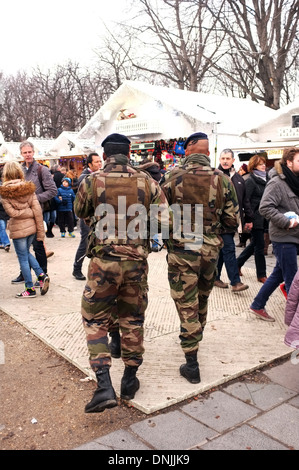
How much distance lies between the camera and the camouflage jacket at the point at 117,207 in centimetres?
292

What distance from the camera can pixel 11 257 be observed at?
8.23 m

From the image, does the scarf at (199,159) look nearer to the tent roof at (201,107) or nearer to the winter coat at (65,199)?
the winter coat at (65,199)

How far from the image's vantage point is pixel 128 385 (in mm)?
3090

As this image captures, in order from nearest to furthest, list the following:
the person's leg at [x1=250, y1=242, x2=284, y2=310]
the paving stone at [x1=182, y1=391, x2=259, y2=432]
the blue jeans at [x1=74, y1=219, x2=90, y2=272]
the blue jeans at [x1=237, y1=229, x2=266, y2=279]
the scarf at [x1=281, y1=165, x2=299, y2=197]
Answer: the paving stone at [x1=182, y1=391, x2=259, y2=432] → the scarf at [x1=281, y1=165, x2=299, y2=197] → the person's leg at [x1=250, y1=242, x2=284, y2=310] → the blue jeans at [x1=74, y1=219, x2=90, y2=272] → the blue jeans at [x1=237, y1=229, x2=266, y2=279]

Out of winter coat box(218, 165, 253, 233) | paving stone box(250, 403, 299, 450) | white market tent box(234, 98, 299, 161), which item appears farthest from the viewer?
white market tent box(234, 98, 299, 161)

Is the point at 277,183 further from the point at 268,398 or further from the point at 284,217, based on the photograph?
the point at 268,398

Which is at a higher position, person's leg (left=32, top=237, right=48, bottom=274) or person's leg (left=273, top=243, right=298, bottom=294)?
person's leg (left=273, top=243, right=298, bottom=294)

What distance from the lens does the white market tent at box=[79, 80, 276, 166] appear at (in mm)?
13062

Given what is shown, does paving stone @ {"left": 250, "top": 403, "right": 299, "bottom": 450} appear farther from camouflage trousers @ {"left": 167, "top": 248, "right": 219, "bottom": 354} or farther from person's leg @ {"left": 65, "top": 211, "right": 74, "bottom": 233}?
person's leg @ {"left": 65, "top": 211, "right": 74, "bottom": 233}

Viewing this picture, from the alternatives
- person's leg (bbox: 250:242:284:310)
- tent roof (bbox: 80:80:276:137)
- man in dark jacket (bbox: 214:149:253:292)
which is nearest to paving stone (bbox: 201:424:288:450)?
person's leg (bbox: 250:242:284:310)

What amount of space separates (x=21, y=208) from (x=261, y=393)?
3.64m

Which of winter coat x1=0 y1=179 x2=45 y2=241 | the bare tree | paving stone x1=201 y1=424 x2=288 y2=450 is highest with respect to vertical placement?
the bare tree

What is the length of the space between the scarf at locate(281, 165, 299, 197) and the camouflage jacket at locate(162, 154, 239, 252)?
966 millimetres

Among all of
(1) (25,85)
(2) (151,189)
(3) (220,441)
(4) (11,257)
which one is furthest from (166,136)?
(1) (25,85)
